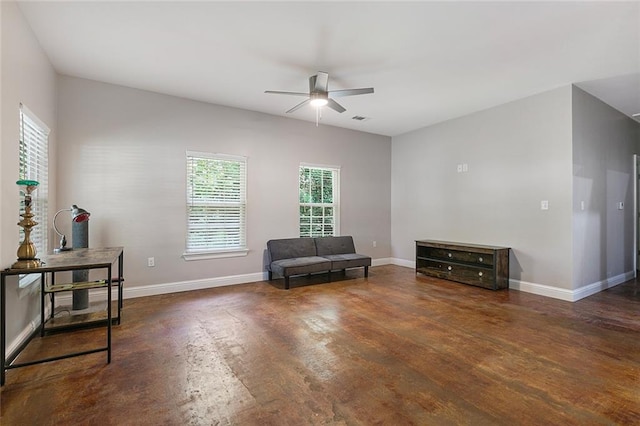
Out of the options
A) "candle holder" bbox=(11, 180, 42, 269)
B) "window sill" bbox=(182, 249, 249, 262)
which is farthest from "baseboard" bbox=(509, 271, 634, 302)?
"candle holder" bbox=(11, 180, 42, 269)

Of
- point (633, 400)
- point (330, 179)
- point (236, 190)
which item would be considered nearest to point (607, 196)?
point (633, 400)

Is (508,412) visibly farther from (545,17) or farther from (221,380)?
(545,17)

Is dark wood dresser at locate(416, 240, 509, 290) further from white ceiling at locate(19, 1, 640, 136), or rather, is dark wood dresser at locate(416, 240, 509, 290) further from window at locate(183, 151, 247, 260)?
window at locate(183, 151, 247, 260)

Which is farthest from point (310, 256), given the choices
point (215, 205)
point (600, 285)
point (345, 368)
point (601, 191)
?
point (601, 191)

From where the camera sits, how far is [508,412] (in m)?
1.77

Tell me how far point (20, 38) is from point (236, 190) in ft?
9.44

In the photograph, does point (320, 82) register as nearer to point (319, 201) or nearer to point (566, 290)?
point (319, 201)

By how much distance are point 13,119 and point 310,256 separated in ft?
13.1

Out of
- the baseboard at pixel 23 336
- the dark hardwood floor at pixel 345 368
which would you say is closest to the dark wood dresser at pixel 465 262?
the dark hardwood floor at pixel 345 368

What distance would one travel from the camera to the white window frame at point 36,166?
272 centimetres

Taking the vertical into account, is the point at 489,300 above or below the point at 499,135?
below

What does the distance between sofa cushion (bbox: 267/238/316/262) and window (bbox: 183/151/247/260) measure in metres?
0.46

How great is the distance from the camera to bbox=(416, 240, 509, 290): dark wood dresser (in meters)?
4.48

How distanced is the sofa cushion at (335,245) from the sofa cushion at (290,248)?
5.6 inches
